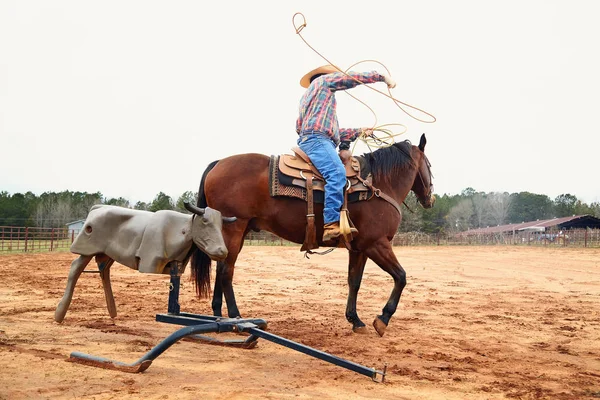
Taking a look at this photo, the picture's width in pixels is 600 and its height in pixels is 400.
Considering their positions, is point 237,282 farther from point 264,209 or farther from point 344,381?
point 344,381

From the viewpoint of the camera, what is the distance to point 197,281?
19.2 ft

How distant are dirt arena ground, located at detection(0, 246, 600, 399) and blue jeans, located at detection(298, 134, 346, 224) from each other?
4.98 ft

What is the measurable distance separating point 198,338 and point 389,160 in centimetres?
350

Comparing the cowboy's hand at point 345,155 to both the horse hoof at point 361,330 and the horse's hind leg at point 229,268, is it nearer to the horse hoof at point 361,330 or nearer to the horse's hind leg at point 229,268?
the horse's hind leg at point 229,268

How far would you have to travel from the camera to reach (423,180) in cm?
722

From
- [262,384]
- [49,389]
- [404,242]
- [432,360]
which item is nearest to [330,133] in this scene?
[432,360]

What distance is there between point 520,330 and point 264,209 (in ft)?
12.1

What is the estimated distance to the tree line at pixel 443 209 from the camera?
52.3 metres

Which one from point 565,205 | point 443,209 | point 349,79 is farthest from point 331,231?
point 565,205

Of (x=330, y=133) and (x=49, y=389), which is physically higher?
(x=330, y=133)

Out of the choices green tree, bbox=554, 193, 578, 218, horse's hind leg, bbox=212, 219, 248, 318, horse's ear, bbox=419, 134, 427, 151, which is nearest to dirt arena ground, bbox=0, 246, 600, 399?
horse's hind leg, bbox=212, 219, 248, 318

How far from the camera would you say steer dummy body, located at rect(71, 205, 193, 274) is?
15.2 ft

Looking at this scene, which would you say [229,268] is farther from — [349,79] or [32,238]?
[32,238]

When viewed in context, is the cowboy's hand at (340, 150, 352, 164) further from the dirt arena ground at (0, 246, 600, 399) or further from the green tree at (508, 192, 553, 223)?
the green tree at (508, 192, 553, 223)
